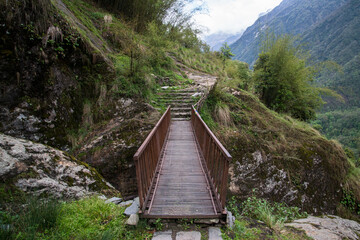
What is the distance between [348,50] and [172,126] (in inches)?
3898

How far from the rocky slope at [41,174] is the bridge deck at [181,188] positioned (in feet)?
4.29

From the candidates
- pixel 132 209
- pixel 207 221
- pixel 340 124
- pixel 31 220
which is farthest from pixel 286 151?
pixel 340 124

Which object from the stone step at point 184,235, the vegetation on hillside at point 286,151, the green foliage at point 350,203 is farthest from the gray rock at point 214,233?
the green foliage at point 350,203

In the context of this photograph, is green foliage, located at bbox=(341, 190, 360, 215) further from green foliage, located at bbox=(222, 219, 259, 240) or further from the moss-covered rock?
green foliage, located at bbox=(222, 219, 259, 240)

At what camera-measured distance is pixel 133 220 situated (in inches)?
90.5

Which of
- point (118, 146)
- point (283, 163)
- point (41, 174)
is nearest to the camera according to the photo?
point (41, 174)

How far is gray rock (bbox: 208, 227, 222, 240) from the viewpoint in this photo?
2.17 metres

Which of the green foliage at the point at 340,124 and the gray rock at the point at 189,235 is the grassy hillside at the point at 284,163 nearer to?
the gray rock at the point at 189,235

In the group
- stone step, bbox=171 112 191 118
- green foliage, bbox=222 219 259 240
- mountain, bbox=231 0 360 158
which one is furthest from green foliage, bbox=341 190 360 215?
mountain, bbox=231 0 360 158

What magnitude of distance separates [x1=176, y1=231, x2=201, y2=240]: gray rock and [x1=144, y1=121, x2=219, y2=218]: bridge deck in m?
0.22

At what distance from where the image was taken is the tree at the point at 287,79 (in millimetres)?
9414

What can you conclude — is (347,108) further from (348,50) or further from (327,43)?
(327,43)

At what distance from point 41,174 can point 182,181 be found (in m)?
2.53

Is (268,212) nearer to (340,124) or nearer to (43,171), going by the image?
(43,171)
